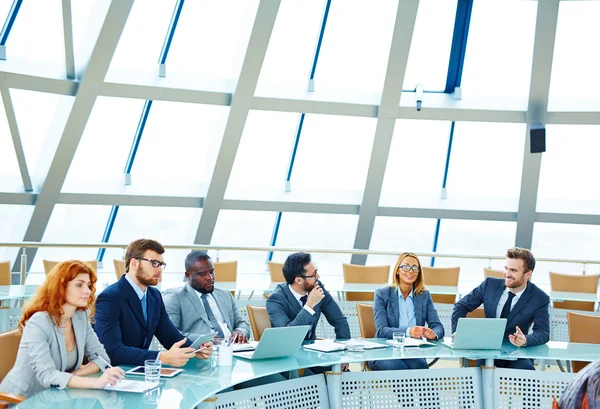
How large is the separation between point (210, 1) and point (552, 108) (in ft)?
17.2

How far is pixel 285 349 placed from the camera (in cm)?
397

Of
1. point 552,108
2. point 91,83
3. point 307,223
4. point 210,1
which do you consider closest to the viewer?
point 91,83

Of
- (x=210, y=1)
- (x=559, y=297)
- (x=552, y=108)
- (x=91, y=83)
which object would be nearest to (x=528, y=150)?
(x=552, y=108)

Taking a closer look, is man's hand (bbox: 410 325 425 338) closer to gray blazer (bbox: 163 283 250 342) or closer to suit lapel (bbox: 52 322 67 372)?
gray blazer (bbox: 163 283 250 342)

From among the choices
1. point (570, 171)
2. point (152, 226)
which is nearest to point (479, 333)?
point (570, 171)

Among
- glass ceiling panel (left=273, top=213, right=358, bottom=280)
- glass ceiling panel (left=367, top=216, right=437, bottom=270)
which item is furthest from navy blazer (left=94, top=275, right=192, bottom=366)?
glass ceiling panel (left=367, top=216, right=437, bottom=270)

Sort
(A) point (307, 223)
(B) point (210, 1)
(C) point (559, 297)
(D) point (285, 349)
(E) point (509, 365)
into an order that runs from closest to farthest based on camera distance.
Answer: (D) point (285, 349) → (E) point (509, 365) → (C) point (559, 297) → (B) point (210, 1) → (A) point (307, 223)

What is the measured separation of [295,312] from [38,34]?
6.35m

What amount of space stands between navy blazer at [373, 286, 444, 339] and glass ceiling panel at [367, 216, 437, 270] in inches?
294

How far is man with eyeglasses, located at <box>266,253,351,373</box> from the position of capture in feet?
15.4

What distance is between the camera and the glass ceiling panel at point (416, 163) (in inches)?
452

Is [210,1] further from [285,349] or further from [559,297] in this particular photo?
[285,349]

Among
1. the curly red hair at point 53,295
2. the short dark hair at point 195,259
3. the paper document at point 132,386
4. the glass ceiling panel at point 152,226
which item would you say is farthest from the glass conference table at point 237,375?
the glass ceiling panel at point 152,226

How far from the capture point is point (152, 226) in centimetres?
1202
